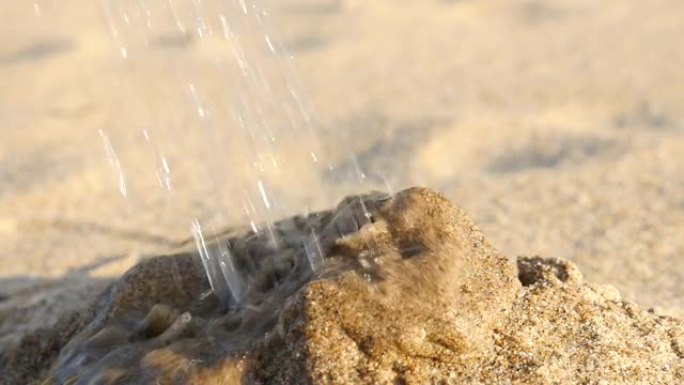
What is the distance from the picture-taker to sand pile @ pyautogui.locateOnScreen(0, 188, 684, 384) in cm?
162

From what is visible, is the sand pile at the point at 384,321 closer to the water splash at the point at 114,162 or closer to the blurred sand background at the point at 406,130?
the blurred sand background at the point at 406,130

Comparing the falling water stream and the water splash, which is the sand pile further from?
the water splash

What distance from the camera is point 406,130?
4.15 metres

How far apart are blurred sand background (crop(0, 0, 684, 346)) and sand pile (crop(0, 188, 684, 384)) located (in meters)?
0.67

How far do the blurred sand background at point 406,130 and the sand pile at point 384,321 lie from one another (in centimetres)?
67

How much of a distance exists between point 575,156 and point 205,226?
140cm

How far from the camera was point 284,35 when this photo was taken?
5637mm

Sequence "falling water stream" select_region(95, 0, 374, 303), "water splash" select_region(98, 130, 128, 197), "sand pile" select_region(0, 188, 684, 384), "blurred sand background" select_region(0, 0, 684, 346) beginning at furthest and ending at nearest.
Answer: "water splash" select_region(98, 130, 128, 197) → "blurred sand background" select_region(0, 0, 684, 346) → "falling water stream" select_region(95, 0, 374, 303) → "sand pile" select_region(0, 188, 684, 384)

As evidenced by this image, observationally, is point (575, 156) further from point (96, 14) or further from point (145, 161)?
point (96, 14)

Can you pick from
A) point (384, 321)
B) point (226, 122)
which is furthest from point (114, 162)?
point (384, 321)

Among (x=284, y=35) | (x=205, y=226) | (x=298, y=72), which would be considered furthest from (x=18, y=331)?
(x=284, y=35)

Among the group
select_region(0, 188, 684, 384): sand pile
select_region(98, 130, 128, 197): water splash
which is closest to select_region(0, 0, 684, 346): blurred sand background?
select_region(98, 130, 128, 197): water splash

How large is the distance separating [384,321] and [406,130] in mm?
2579

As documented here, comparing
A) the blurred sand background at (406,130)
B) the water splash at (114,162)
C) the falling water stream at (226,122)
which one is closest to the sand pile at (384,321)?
the falling water stream at (226,122)
